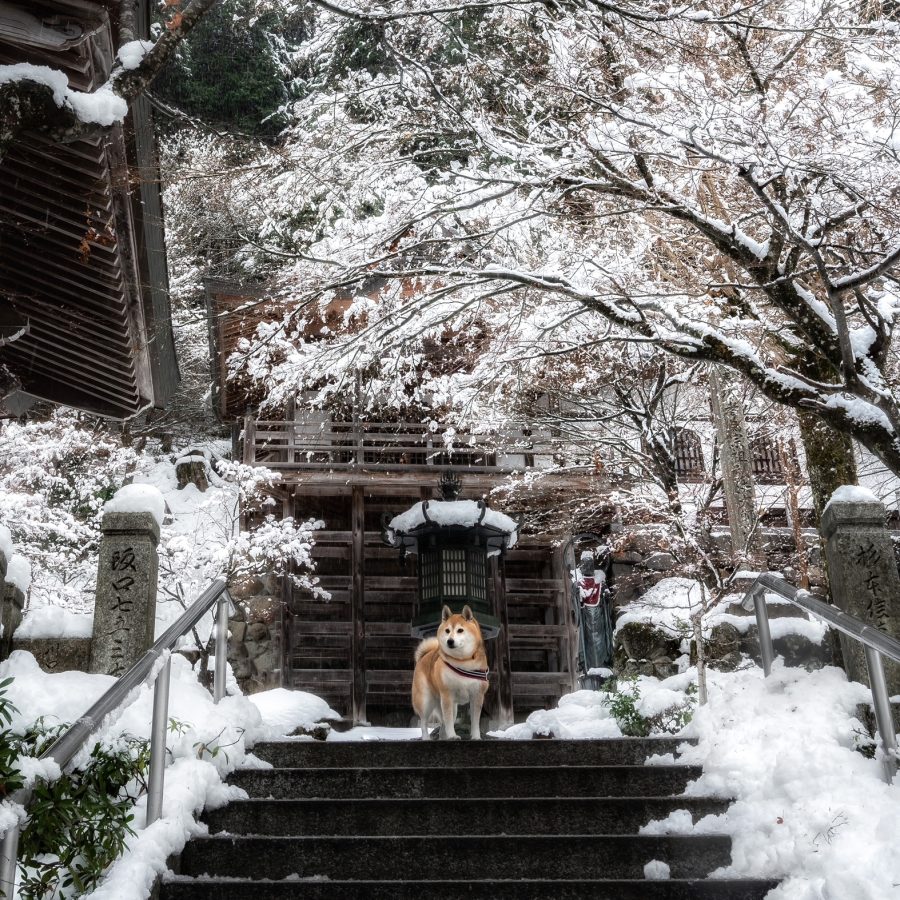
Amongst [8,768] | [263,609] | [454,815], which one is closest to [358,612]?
[263,609]

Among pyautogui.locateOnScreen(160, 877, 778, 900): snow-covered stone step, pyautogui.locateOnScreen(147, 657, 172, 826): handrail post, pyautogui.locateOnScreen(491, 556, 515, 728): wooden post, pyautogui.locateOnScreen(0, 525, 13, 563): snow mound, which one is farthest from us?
pyautogui.locateOnScreen(491, 556, 515, 728): wooden post

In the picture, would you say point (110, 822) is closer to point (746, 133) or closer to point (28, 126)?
point (28, 126)

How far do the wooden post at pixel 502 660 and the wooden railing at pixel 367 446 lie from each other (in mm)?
1971

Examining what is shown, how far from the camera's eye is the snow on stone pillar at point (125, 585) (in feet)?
19.6

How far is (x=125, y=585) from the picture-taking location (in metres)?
6.06

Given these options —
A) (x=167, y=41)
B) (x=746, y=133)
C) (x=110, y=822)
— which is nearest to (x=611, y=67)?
(x=746, y=133)

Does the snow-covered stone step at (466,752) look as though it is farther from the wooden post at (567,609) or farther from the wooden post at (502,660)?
the wooden post at (567,609)

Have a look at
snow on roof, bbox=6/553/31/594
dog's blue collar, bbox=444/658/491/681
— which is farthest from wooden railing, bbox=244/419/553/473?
snow on roof, bbox=6/553/31/594

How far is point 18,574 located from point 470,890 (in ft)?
13.1

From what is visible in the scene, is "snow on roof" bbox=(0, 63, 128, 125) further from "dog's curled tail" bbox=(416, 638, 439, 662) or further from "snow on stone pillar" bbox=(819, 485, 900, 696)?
"dog's curled tail" bbox=(416, 638, 439, 662)

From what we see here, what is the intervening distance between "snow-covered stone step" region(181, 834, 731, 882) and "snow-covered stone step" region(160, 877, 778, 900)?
344mm

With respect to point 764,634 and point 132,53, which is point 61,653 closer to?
point 132,53

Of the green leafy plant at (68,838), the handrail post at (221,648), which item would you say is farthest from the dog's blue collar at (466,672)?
the green leafy plant at (68,838)

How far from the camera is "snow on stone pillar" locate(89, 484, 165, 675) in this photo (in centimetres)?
598
